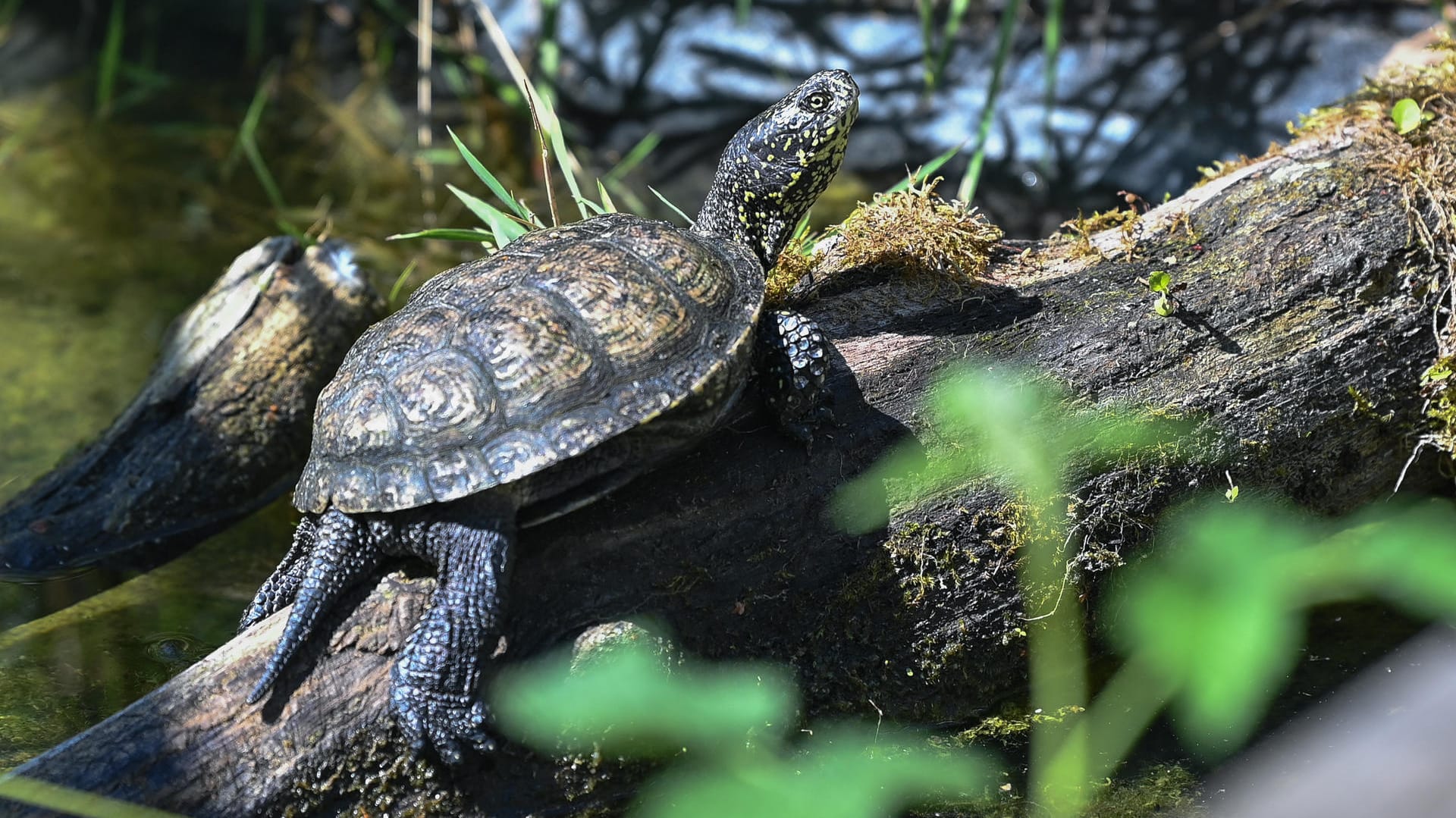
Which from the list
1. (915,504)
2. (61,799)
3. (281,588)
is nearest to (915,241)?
(915,504)

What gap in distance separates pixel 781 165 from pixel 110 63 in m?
4.77

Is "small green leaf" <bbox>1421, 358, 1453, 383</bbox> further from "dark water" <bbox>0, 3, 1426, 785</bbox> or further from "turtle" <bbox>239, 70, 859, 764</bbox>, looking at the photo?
"turtle" <bbox>239, 70, 859, 764</bbox>

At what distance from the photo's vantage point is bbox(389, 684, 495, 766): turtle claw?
225cm

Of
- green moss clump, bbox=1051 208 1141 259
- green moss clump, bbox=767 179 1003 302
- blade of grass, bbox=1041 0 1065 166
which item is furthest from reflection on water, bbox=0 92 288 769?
blade of grass, bbox=1041 0 1065 166

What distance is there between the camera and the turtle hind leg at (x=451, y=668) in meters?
→ 2.25

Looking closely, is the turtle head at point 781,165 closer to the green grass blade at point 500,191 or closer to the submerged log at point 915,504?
the submerged log at point 915,504

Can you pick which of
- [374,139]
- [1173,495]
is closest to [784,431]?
[1173,495]

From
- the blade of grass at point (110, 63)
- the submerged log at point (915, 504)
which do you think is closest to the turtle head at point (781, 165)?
the submerged log at point (915, 504)

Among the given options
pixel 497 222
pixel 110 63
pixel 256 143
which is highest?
pixel 110 63

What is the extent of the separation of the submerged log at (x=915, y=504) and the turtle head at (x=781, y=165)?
0.31 meters

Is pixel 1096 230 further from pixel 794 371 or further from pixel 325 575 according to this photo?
pixel 325 575

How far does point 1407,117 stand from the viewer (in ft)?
10.5

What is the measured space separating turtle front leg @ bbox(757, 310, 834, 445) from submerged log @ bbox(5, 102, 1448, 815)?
72 millimetres

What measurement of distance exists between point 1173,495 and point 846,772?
224cm
